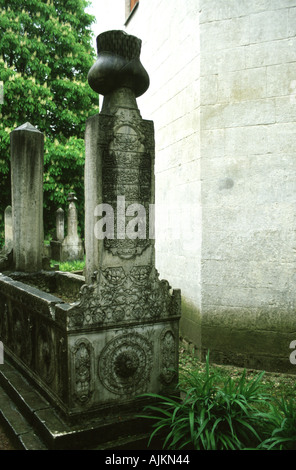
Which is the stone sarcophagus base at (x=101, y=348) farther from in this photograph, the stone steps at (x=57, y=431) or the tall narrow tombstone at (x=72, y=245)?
the tall narrow tombstone at (x=72, y=245)

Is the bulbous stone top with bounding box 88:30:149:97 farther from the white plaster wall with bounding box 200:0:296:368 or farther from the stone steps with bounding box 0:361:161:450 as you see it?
the stone steps with bounding box 0:361:161:450

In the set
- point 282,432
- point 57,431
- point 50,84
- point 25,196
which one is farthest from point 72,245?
point 282,432

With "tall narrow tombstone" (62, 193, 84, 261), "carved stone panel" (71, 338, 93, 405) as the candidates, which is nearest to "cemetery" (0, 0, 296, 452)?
"carved stone panel" (71, 338, 93, 405)

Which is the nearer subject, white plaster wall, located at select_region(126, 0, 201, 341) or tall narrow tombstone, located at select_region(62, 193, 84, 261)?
white plaster wall, located at select_region(126, 0, 201, 341)

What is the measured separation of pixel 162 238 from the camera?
5.66m

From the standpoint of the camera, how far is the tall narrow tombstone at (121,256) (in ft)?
8.71

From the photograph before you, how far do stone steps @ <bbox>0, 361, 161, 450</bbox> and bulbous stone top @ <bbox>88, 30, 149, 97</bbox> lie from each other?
256 cm

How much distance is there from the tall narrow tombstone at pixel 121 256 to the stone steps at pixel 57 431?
0.17 meters

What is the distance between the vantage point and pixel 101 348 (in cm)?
266

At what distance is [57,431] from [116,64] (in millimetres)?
2722

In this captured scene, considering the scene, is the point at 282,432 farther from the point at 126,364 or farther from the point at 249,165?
the point at 249,165

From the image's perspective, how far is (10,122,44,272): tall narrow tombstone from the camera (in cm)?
518

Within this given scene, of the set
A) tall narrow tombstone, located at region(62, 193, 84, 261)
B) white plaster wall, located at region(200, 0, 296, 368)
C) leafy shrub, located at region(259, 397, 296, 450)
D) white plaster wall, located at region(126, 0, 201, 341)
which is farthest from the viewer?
tall narrow tombstone, located at region(62, 193, 84, 261)
